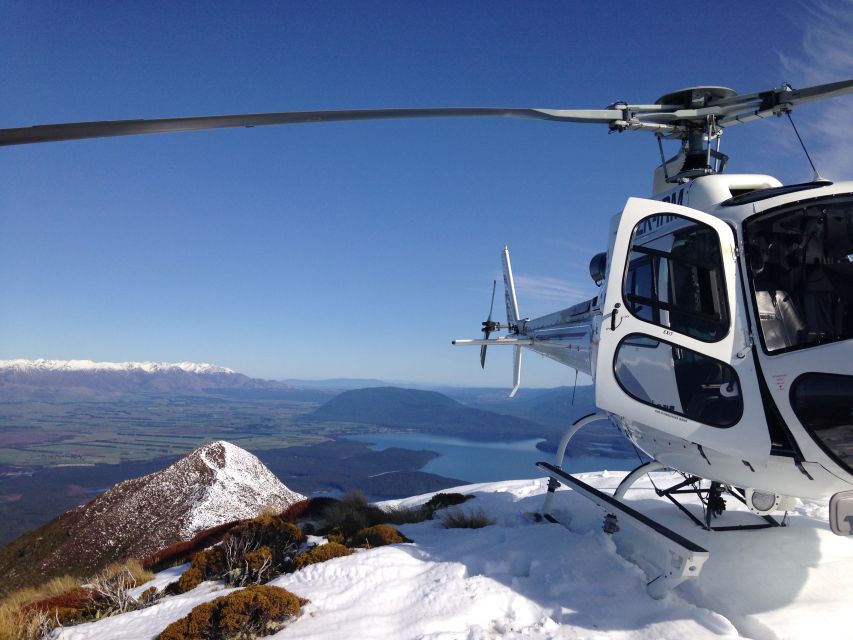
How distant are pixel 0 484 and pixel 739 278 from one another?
541 feet

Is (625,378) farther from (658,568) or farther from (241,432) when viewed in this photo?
(241,432)

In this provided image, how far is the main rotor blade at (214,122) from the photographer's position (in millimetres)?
2311

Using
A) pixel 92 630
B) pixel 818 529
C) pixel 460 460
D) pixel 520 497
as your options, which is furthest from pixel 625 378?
pixel 460 460

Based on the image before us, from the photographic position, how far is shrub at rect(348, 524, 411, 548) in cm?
792

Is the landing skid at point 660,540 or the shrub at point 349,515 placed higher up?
the landing skid at point 660,540

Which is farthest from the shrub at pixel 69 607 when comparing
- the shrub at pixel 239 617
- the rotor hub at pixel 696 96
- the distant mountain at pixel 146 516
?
the rotor hub at pixel 696 96

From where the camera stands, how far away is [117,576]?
30.1 feet

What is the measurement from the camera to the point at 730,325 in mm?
4477

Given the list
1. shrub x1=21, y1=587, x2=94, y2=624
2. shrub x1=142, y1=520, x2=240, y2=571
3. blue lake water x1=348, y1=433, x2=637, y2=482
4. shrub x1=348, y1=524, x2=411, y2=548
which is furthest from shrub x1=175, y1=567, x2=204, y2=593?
blue lake water x1=348, y1=433, x2=637, y2=482

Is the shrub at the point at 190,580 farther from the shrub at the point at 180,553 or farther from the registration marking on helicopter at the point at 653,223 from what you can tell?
the registration marking on helicopter at the point at 653,223

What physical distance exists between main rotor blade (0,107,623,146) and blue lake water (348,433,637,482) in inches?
2293

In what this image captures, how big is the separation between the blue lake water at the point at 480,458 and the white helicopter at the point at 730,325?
5630cm

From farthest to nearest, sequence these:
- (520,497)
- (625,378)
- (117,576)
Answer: (520,497)
(117,576)
(625,378)

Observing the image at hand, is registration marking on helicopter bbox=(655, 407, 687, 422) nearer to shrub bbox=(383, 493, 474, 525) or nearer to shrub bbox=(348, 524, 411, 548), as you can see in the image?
shrub bbox=(348, 524, 411, 548)
